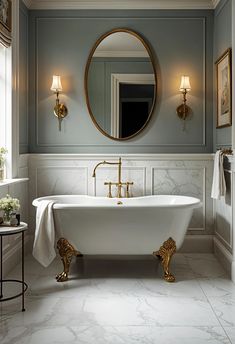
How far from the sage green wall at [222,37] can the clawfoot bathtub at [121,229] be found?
29.6 inches

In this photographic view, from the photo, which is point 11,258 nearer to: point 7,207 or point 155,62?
point 7,207

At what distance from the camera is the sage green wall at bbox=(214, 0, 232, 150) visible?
3.75 meters

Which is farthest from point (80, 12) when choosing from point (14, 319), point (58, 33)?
point (14, 319)

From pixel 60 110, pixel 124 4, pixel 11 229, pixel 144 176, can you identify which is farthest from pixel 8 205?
pixel 124 4

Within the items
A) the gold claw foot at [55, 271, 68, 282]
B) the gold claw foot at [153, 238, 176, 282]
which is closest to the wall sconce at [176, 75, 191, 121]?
the gold claw foot at [153, 238, 176, 282]

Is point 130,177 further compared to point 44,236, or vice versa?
point 130,177

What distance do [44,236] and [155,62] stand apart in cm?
213

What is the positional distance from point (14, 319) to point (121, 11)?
3162 millimetres

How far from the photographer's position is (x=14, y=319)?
8.81ft

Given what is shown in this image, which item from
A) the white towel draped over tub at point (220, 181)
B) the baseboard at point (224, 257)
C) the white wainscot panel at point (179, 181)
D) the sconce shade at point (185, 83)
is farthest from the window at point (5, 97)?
the baseboard at point (224, 257)

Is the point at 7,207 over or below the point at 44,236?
over

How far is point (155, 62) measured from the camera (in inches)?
173

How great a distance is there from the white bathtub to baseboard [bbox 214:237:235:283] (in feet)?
1.60

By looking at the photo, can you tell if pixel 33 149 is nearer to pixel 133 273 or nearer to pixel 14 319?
pixel 133 273
